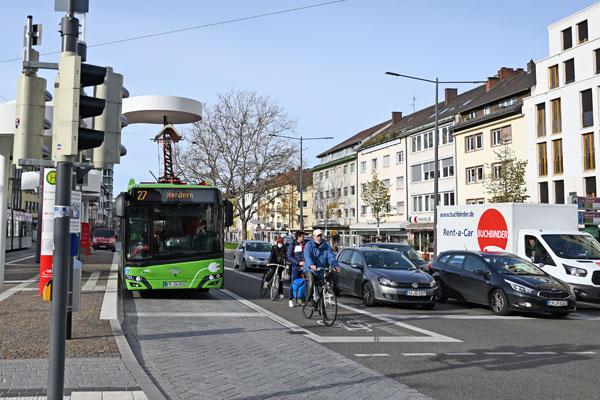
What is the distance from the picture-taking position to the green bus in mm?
14258

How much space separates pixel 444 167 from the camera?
5081cm

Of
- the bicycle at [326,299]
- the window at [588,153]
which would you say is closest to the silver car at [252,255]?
the bicycle at [326,299]

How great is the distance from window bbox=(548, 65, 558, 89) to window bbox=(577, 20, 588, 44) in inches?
90.9

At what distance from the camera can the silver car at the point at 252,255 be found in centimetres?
2727

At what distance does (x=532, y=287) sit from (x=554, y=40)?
31.4m

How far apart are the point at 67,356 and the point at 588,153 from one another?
35547 mm

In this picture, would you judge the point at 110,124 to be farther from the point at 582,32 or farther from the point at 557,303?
the point at 582,32

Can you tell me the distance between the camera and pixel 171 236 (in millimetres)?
14555

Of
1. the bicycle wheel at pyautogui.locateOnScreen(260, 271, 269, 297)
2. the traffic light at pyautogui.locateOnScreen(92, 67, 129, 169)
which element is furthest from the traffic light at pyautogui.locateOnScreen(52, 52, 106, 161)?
the bicycle wheel at pyautogui.locateOnScreen(260, 271, 269, 297)

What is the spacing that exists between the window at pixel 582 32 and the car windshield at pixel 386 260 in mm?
28489

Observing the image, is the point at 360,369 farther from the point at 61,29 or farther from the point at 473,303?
the point at 473,303

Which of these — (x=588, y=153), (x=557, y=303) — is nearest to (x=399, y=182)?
(x=588, y=153)

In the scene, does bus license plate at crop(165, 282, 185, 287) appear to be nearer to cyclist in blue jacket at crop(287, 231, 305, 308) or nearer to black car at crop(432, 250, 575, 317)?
cyclist in blue jacket at crop(287, 231, 305, 308)

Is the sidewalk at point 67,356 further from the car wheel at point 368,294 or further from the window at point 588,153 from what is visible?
the window at point 588,153
